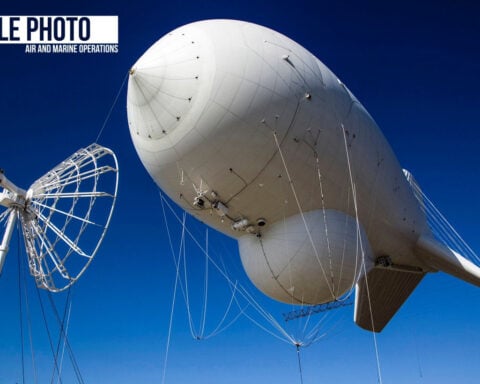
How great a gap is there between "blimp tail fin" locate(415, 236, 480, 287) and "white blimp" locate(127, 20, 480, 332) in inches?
148

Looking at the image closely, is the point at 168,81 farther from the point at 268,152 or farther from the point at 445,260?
the point at 445,260

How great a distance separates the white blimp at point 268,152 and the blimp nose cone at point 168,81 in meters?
0.04

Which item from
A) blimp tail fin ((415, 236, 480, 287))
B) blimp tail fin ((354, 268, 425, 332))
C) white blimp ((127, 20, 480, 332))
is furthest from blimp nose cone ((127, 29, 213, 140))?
blimp tail fin ((415, 236, 480, 287))

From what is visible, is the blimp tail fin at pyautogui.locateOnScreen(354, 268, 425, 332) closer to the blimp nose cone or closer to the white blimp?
the white blimp

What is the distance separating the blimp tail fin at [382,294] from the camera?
25.8 m

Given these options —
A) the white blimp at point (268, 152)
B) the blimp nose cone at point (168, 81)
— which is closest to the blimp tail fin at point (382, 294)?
the white blimp at point (268, 152)

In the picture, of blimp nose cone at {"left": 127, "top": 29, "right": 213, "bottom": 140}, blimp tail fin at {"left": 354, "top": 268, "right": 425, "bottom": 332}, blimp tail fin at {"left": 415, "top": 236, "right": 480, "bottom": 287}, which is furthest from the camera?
blimp tail fin at {"left": 354, "top": 268, "right": 425, "bottom": 332}

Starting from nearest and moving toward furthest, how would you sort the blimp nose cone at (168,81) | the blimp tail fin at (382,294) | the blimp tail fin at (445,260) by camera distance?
1. the blimp nose cone at (168,81)
2. the blimp tail fin at (445,260)
3. the blimp tail fin at (382,294)

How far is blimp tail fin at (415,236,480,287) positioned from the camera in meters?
24.6

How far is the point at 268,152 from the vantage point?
17.1m

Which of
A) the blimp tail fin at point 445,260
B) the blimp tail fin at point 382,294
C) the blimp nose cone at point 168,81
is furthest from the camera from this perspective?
the blimp tail fin at point 382,294

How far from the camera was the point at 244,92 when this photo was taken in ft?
54.1

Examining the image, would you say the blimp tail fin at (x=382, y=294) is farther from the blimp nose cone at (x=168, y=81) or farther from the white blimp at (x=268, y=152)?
the blimp nose cone at (x=168, y=81)

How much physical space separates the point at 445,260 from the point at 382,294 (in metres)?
3.88
